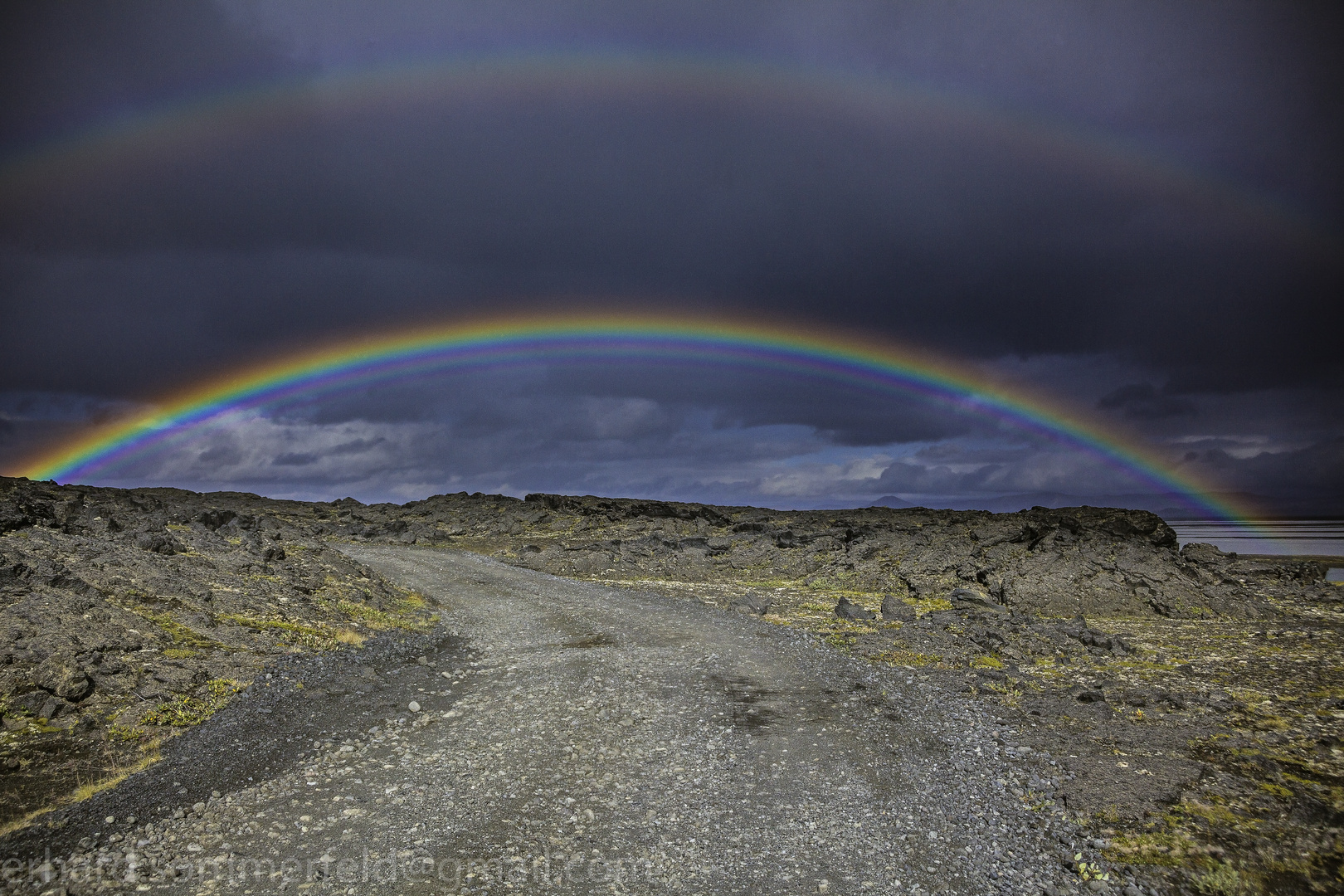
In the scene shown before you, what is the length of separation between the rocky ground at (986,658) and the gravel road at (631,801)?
0.16m

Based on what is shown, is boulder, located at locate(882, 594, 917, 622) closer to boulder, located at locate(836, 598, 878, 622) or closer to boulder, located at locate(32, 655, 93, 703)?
boulder, located at locate(836, 598, 878, 622)

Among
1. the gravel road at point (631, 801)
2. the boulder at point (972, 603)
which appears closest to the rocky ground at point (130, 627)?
the gravel road at point (631, 801)

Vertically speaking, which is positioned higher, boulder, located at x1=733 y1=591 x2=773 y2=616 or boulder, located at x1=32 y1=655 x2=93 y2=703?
boulder, located at x1=32 y1=655 x2=93 y2=703

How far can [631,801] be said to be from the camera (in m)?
12.4

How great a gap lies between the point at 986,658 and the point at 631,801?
54.2 ft

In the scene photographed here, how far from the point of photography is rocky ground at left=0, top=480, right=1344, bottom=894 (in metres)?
11.4

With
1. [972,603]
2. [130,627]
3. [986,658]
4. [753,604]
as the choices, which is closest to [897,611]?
[972,603]

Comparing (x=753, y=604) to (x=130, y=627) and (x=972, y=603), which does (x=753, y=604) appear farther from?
(x=130, y=627)

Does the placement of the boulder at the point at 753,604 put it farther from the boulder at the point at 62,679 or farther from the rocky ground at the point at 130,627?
the boulder at the point at 62,679

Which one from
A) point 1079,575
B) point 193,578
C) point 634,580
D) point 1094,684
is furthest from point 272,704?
point 1079,575

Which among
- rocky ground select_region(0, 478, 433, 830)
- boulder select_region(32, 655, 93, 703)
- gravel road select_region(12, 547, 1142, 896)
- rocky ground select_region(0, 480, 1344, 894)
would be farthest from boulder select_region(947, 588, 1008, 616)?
boulder select_region(32, 655, 93, 703)

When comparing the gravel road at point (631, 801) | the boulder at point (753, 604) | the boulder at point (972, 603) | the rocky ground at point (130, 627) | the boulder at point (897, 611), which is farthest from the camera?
the boulder at point (753, 604)

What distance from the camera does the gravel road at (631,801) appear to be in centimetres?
994

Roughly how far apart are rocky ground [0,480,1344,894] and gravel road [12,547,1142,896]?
0.51 ft
